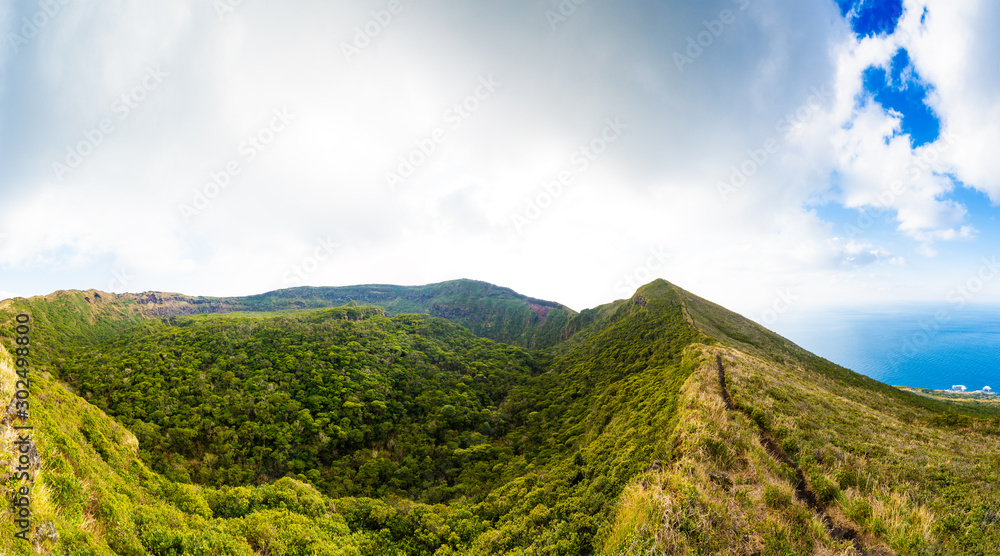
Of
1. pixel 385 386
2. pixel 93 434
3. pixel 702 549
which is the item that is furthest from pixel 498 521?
pixel 385 386

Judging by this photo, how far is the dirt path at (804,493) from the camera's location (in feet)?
24.7

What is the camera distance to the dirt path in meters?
7.52

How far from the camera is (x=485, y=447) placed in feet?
106

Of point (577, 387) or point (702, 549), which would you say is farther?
point (577, 387)

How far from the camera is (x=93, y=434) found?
13781mm

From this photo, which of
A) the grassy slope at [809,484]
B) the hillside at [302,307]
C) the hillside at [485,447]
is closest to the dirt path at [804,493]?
the hillside at [485,447]

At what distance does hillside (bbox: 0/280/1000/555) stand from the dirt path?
5cm

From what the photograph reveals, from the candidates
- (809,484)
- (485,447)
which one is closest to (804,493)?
(809,484)

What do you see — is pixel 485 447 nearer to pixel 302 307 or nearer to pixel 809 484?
pixel 809 484

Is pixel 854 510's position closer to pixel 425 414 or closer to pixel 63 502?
pixel 63 502

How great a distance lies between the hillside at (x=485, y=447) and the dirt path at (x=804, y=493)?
0.18ft

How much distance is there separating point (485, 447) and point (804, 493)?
27.8m

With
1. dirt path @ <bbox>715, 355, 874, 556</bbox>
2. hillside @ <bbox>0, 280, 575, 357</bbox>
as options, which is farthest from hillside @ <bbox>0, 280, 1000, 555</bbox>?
hillside @ <bbox>0, 280, 575, 357</bbox>

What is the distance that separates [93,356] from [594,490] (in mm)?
71011
